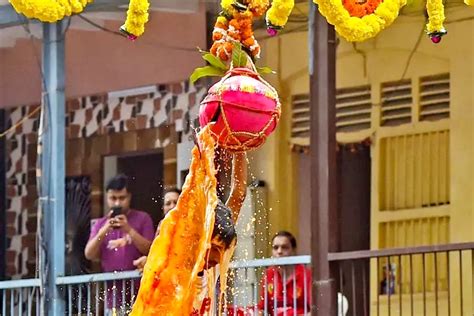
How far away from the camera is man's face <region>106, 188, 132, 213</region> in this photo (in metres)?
15.9

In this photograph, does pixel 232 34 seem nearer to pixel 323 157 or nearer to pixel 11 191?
pixel 323 157

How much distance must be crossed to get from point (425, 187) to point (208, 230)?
749cm

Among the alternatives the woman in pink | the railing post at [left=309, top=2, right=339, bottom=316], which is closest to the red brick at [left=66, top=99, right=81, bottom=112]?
the woman in pink

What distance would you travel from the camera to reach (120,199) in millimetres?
15992

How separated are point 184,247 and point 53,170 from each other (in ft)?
23.9

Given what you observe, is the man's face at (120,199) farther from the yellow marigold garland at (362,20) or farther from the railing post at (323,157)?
the yellow marigold garland at (362,20)

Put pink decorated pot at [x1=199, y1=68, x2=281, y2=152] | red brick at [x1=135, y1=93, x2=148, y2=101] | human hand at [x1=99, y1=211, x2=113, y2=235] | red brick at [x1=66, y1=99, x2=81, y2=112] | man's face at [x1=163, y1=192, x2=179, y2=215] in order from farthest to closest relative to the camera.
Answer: red brick at [x1=66, y1=99, x2=81, y2=112] → red brick at [x1=135, y1=93, x2=148, y2=101] → human hand at [x1=99, y1=211, x2=113, y2=235] → man's face at [x1=163, y1=192, x2=179, y2=215] → pink decorated pot at [x1=199, y1=68, x2=281, y2=152]

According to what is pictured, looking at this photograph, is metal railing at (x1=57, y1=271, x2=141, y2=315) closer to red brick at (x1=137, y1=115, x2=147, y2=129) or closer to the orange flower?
red brick at (x1=137, y1=115, x2=147, y2=129)

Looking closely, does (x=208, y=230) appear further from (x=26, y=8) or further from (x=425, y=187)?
(x=425, y=187)

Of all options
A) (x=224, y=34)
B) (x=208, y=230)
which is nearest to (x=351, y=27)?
(x=224, y=34)

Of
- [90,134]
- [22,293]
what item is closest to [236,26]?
[22,293]

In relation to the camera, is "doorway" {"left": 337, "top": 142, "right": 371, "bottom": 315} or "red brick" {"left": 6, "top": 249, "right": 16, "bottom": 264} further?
"red brick" {"left": 6, "top": 249, "right": 16, "bottom": 264}

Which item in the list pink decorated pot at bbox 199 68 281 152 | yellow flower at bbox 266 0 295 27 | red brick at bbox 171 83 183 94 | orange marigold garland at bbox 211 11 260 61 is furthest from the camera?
red brick at bbox 171 83 183 94

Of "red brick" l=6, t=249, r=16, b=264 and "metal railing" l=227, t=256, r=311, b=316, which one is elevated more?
"red brick" l=6, t=249, r=16, b=264
